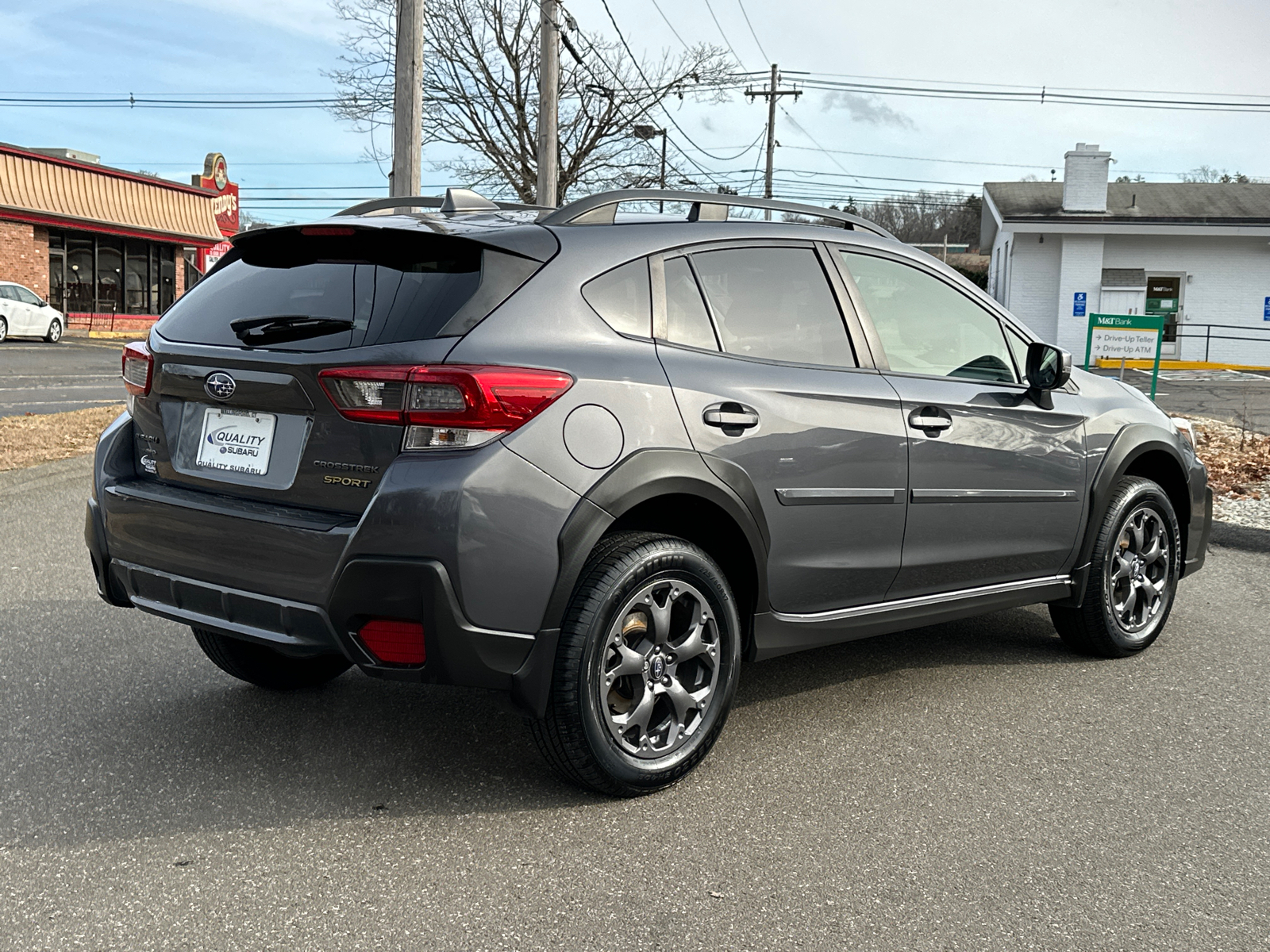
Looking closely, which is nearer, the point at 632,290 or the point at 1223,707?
the point at 632,290

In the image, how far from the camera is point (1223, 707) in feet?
15.1

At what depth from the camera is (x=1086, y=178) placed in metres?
36.3

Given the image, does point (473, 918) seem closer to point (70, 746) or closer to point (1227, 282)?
point (70, 746)

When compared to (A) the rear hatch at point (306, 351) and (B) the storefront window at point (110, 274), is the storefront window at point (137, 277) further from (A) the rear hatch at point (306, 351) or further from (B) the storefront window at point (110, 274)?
(A) the rear hatch at point (306, 351)

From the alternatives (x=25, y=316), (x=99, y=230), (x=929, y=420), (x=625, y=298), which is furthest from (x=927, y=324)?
(x=99, y=230)

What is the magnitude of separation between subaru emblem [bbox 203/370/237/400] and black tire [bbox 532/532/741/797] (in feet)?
3.84

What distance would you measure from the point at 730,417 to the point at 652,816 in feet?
4.04

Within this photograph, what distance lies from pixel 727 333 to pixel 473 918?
6.54ft

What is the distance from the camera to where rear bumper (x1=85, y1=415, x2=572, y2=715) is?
3.14m

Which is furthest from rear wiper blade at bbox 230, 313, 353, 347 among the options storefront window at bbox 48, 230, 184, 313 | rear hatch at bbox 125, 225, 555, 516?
storefront window at bbox 48, 230, 184, 313

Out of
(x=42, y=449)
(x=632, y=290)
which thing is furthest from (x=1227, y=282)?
(x=632, y=290)

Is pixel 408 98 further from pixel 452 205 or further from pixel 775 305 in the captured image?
pixel 775 305

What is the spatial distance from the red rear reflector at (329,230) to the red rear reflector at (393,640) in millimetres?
1183

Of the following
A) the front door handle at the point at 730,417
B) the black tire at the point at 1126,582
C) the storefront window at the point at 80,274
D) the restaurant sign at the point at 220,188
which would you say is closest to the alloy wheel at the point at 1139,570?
the black tire at the point at 1126,582
